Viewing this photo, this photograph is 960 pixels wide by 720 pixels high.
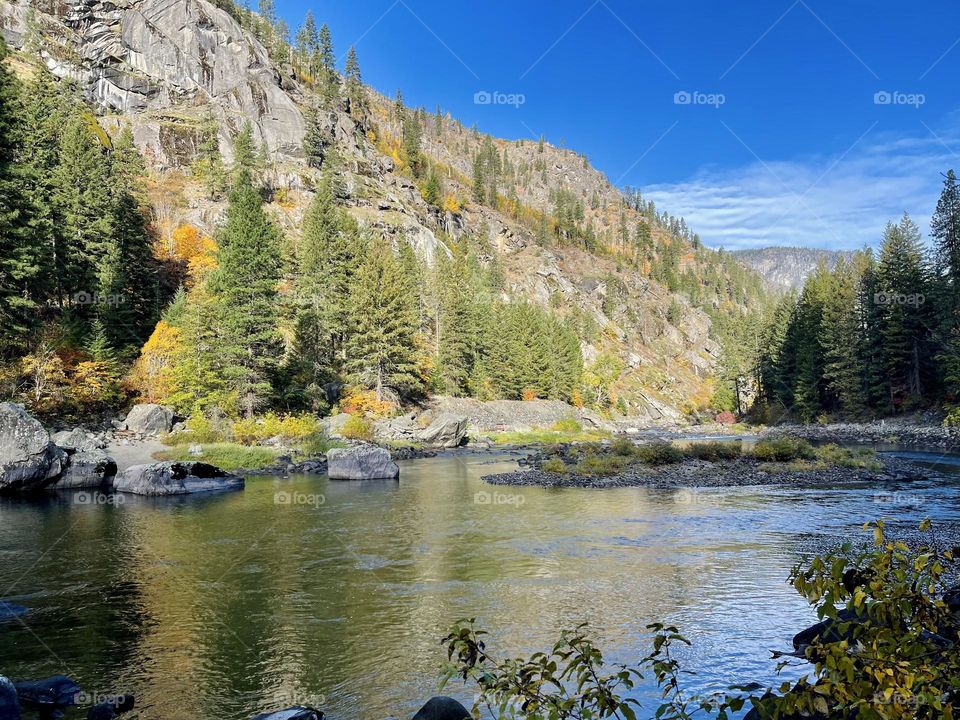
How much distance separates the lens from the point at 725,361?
5674 inches

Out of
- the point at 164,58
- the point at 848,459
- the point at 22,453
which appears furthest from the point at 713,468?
the point at 164,58

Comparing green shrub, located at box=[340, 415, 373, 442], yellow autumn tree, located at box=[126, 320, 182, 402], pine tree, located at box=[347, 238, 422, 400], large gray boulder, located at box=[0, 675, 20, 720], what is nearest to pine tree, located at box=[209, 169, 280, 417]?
yellow autumn tree, located at box=[126, 320, 182, 402]

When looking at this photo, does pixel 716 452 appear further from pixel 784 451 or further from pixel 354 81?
pixel 354 81

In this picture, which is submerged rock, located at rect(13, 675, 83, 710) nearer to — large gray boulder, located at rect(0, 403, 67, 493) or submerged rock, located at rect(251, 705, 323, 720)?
submerged rock, located at rect(251, 705, 323, 720)

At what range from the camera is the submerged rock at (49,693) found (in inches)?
386

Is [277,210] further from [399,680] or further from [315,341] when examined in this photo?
[399,680]

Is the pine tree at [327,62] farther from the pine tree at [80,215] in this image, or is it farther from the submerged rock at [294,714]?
the submerged rock at [294,714]

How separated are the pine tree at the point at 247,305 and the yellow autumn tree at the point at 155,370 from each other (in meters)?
4.92

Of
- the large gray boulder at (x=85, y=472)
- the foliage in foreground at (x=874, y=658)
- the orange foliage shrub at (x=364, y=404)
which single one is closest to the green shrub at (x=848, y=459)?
the foliage in foreground at (x=874, y=658)

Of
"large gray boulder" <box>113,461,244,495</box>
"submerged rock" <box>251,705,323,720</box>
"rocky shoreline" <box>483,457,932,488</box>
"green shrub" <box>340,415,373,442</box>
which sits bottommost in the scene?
"rocky shoreline" <box>483,457,932,488</box>

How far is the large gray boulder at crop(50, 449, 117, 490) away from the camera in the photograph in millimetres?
33125

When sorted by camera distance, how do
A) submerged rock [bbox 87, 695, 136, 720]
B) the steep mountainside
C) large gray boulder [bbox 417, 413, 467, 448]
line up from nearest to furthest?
submerged rock [bbox 87, 695, 136, 720] → large gray boulder [bbox 417, 413, 467, 448] → the steep mountainside

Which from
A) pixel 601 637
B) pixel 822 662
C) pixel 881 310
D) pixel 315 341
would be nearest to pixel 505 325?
pixel 315 341

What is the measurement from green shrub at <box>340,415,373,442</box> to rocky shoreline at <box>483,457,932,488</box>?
19.5m
